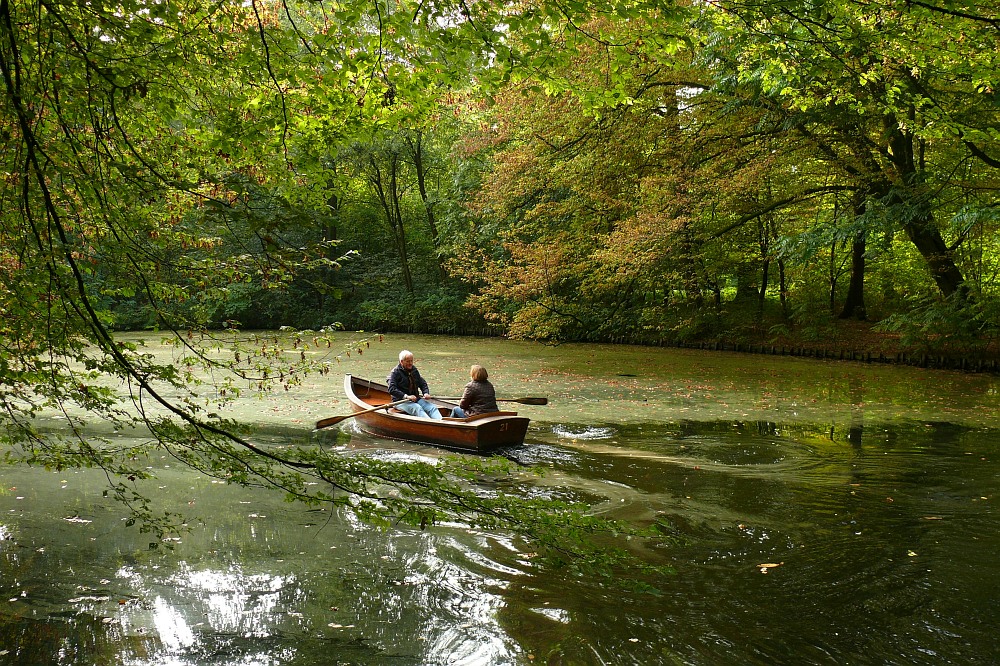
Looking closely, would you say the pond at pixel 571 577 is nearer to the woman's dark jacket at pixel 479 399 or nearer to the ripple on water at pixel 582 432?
the ripple on water at pixel 582 432

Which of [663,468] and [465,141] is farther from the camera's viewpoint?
[465,141]

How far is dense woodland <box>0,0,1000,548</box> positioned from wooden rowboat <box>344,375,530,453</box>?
1789mm

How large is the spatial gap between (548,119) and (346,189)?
12.0 metres

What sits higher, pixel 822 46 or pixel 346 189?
pixel 822 46

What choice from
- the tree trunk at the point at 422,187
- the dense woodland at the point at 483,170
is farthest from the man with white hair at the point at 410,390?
the tree trunk at the point at 422,187

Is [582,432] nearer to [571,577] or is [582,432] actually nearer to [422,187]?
[571,577]

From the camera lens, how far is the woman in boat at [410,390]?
32.6 ft

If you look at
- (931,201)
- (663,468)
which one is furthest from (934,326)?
(663,468)

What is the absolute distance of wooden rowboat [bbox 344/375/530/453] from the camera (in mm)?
8664

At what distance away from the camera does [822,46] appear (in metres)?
5.73

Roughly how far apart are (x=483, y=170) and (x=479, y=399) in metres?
19.0

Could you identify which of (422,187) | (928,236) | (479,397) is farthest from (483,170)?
(479,397)

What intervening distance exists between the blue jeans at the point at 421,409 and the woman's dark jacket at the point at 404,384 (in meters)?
0.12

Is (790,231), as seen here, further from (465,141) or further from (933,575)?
(933,575)
